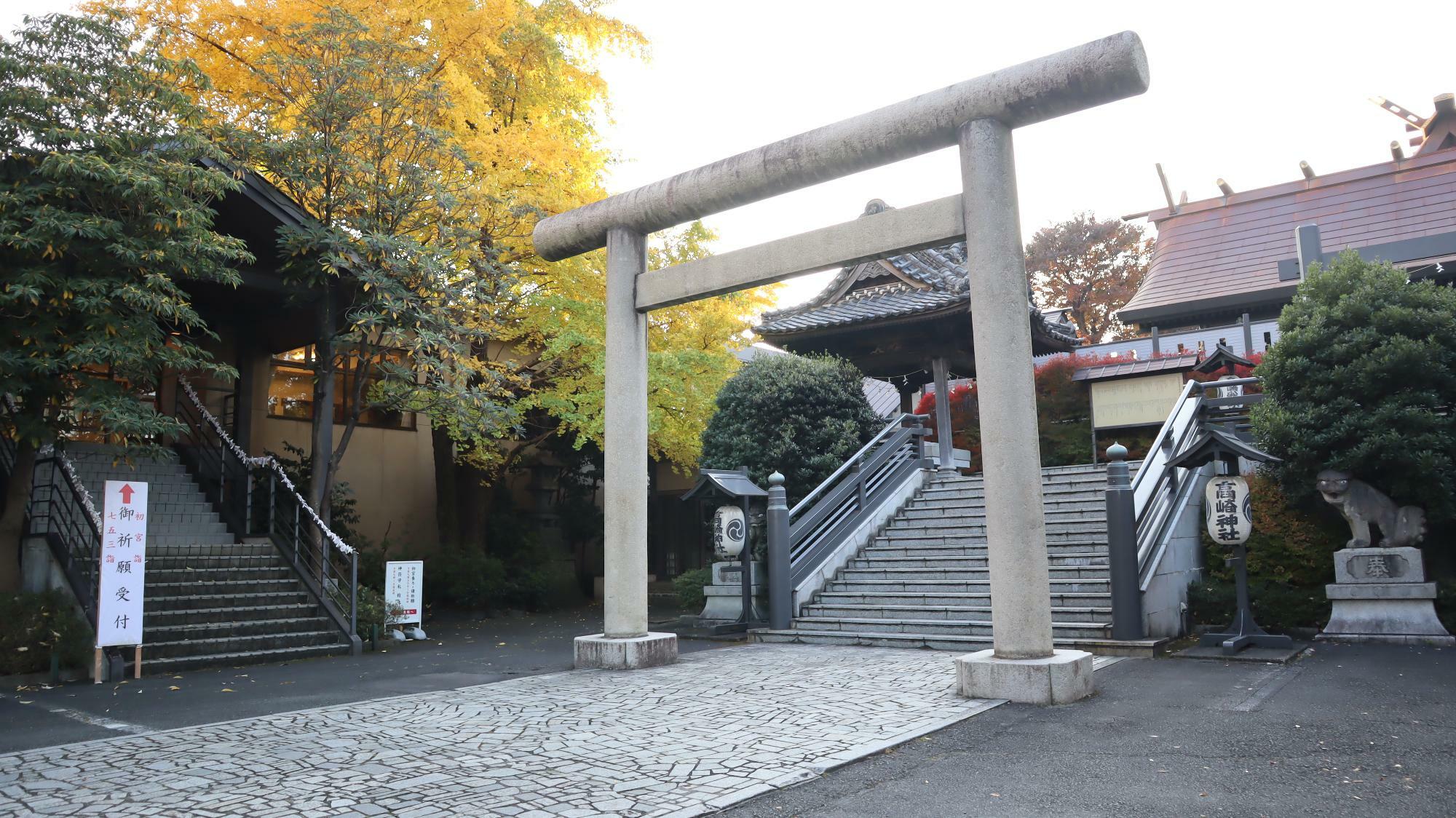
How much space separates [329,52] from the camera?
40.9ft

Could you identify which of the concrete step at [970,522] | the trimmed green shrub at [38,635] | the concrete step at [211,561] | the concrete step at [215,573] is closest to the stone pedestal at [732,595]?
the concrete step at [970,522]

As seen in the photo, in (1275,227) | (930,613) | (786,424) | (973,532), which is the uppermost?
(1275,227)

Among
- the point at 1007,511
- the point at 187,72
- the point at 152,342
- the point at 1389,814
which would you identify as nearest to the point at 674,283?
the point at 1007,511

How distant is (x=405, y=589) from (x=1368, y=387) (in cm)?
1235

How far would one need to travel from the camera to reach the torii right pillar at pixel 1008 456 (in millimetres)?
6984

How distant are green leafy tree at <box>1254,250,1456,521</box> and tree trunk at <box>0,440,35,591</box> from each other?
1453 cm

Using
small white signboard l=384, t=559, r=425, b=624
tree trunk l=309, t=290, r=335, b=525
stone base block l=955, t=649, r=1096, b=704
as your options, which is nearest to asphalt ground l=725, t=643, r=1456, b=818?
stone base block l=955, t=649, r=1096, b=704

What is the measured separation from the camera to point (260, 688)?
8844 millimetres

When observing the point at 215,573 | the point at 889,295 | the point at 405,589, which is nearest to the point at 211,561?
the point at 215,573

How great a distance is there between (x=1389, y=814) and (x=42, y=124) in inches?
480

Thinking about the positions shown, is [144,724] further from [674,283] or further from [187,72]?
[187,72]

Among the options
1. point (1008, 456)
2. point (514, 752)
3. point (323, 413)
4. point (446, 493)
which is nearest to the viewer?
point (514, 752)

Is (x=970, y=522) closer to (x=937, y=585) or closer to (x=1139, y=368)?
(x=937, y=585)

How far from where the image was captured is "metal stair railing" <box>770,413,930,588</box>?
492 inches
